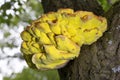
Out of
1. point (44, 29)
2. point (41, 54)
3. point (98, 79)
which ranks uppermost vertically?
point (44, 29)

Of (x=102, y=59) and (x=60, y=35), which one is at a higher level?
(x=60, y=35)

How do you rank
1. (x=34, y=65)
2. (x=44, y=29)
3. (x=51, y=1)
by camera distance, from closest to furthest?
(x=44, y=29) < (x=34, y=65) < (x=51, y=1)

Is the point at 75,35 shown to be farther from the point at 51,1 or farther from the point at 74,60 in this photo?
the point at 51,1

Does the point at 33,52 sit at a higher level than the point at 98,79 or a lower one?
higher

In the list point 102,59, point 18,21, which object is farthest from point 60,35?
point 18,21

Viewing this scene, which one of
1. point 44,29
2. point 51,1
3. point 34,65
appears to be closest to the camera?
point 44,29

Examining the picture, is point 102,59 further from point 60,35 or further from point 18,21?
point 18,21

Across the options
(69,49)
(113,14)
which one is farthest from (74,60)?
(113,14)

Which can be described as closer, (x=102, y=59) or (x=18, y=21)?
(x=102, y=59)
